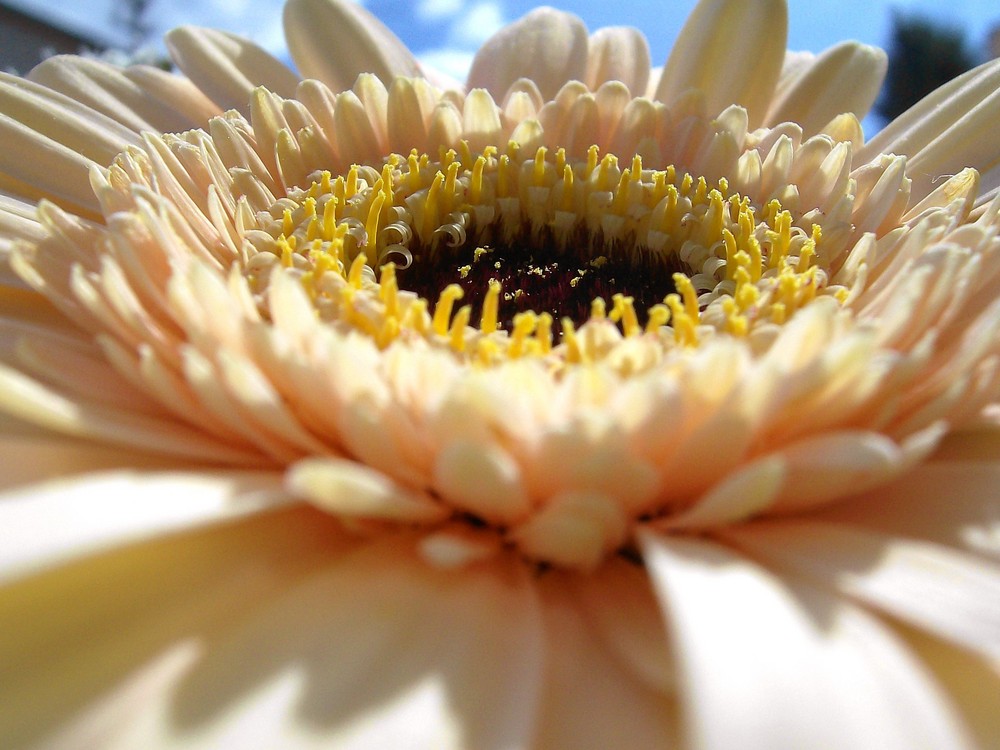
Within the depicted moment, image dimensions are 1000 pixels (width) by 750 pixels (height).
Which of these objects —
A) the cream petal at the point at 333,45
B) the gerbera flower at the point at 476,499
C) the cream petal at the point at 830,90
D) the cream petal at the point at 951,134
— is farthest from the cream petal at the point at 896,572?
the cream petal at the point at 333,45

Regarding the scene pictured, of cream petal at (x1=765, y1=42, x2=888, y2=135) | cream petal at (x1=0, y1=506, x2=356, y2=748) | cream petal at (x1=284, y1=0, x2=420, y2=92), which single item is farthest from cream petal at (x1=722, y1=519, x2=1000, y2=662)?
cream petal at (x1=284, y1=0, x2=420, y2=92)

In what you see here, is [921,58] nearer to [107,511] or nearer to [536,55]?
[536,55]

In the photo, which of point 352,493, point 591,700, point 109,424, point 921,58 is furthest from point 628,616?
point 921,58

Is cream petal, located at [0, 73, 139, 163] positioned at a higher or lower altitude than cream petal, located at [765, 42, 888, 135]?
higher

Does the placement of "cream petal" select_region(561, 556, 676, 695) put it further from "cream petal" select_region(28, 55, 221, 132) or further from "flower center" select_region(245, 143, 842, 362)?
"cream petal" select_region(28, 55, 221, 132)

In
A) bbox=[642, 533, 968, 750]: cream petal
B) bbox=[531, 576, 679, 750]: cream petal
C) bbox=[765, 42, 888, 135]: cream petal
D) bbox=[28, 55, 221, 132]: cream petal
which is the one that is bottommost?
bbox=[531, 576, 679, 750]: cream petal
